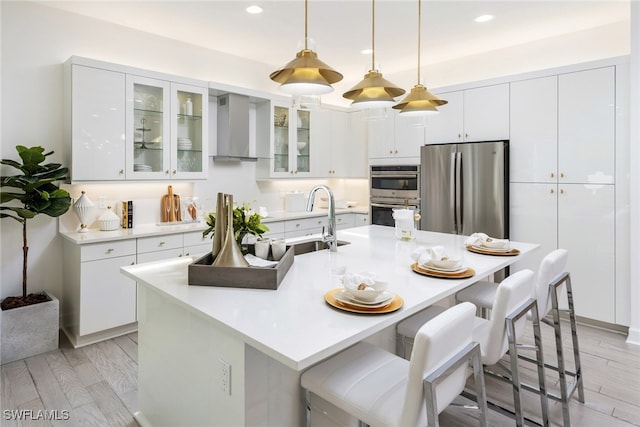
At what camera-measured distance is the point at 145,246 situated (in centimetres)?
336

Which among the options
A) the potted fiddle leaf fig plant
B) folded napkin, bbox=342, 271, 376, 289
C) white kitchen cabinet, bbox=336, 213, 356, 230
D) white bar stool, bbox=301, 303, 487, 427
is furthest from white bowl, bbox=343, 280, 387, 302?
white kitchen cabinet, bbox=336, 213, 356, 230

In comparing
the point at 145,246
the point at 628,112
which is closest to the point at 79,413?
the point at 145,246

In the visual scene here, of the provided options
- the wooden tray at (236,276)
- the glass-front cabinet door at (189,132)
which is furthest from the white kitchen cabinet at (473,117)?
the wooden tray at (236,276)

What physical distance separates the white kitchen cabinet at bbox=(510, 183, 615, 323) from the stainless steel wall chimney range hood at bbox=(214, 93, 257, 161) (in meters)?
2.98

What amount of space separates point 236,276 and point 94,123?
239 cm

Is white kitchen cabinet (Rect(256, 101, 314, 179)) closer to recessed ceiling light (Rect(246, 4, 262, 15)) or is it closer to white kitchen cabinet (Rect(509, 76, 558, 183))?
recessed ceiling light (Rect(246, 4, 262, 15))

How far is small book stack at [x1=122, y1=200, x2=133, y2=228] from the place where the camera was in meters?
3.60

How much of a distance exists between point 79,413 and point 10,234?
1752 millimetres

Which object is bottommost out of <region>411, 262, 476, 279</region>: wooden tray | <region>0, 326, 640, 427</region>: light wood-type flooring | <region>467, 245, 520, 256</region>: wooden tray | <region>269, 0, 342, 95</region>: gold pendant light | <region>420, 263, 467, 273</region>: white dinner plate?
<region>0, 326, 640, 427</region>: light wood-type flooring

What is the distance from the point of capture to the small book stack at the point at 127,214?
3.60 meters

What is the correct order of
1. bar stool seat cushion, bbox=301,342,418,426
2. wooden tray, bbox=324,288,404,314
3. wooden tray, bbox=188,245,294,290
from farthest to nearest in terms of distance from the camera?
wooden tray, bbox=188,245,294,290 → wooden tray, bbox=324,288,404,314 → bar stool seat cushion, bbox=301,342,418,426

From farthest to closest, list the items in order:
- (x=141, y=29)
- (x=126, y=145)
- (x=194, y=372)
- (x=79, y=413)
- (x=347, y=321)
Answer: (x=141, y=29)
(x=126, y=145)
(x=79, y=413)
(x=194, y=372)
(x=347, y=321)

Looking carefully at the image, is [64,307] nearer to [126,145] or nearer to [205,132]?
[126,145]

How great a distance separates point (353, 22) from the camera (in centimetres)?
364
